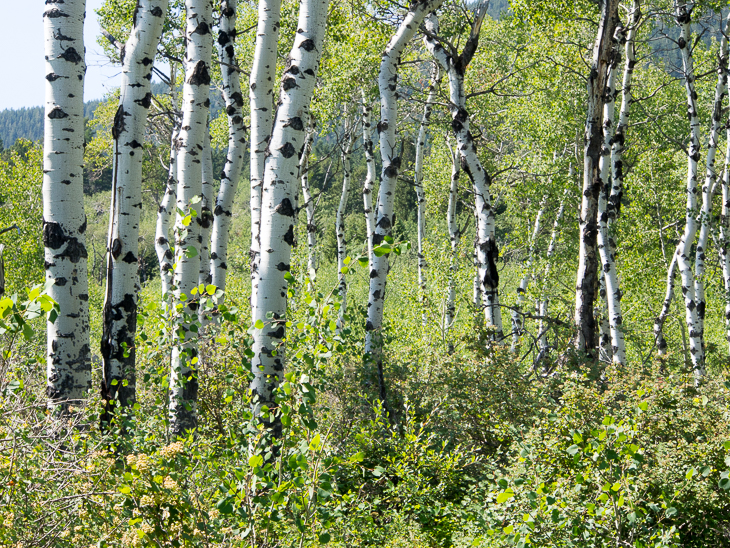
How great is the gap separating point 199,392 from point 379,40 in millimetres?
6630

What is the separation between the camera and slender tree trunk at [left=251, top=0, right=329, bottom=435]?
4.11m

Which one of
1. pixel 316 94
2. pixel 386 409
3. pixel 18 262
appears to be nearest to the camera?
pixel 386 409

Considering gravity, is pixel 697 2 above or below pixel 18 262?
above

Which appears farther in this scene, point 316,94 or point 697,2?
point 316,94

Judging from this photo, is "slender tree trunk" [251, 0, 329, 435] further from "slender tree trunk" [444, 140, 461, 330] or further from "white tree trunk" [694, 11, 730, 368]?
"white tree trunk" [694, 11, 730, 368]

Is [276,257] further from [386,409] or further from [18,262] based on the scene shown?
[18,262]

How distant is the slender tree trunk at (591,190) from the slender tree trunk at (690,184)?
3.13m

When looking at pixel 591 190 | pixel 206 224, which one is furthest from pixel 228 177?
pixel 591 190

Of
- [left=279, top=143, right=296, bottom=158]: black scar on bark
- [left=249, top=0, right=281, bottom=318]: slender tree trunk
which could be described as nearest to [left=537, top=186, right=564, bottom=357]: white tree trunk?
[left=249, top=0, right=281, bottom=318]: slender tree trunk

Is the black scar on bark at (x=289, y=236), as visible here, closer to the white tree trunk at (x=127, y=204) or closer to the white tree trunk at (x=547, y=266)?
the white tree trunk at (x=127, y=204)

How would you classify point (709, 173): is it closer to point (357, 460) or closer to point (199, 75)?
point (199, 75)

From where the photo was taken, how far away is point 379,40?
9430 mm

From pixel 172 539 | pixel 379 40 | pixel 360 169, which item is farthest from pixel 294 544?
pixel 360 169

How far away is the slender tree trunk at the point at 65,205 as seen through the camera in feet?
15.0
